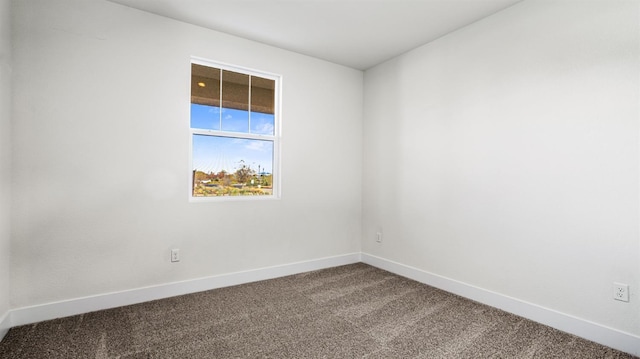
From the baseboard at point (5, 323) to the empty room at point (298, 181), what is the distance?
15mm

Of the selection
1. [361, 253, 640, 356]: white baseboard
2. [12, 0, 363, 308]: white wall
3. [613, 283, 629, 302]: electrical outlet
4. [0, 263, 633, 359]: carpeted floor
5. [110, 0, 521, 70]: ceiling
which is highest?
[110, 0, 521, 70]: ceiling

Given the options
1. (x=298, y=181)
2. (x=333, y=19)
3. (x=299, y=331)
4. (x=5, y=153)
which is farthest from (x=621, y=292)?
(x=5, y=153)

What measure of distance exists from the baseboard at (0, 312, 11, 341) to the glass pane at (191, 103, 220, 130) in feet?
6.47

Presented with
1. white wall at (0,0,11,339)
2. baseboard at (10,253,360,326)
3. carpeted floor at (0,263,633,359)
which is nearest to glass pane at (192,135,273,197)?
baseboard at (10,253,360,326)

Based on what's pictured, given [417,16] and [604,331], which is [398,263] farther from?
[417,16]

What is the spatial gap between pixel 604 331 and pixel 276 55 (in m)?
3.69

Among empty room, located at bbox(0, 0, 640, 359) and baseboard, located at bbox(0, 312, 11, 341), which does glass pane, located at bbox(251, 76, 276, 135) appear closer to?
empty room, located at bbox(0, 0, 640, 359)

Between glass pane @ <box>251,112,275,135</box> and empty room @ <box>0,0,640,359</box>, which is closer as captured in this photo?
empty room @ <box>0,0,640,359</box>

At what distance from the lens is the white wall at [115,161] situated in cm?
236

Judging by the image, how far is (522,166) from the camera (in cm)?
254

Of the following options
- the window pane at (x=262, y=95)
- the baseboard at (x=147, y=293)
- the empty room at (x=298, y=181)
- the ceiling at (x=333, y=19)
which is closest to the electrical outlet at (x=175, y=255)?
the empty room at (x=298, y=181)

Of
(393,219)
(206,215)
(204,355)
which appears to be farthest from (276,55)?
(204,355)

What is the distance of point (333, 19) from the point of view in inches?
113

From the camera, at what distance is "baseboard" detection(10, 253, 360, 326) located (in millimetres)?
2355
